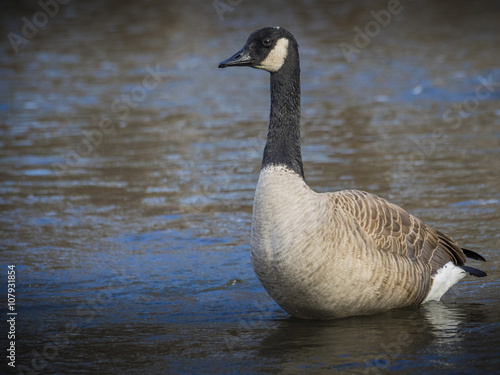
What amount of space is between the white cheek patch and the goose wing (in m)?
1.18

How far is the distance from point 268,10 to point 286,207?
23.4 m

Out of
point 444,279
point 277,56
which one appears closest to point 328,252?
point 444,279

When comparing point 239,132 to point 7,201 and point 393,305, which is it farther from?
point 393,305

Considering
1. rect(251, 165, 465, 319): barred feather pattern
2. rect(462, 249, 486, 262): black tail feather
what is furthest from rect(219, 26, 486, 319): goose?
rect(462, 249, 486, 262): black tail feather

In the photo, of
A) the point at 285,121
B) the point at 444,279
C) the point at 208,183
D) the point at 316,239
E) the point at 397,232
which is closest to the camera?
the point at 316,239

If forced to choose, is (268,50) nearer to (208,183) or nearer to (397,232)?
(397,232)

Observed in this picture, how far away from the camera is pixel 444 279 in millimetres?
6867

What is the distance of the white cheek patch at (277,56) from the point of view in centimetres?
649

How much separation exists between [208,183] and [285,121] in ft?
15.1

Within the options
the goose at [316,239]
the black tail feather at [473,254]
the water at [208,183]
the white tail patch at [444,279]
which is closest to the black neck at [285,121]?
the goose at [316,239]

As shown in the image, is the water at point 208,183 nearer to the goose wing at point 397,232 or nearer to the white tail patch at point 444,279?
the white tail patch at point 444,279

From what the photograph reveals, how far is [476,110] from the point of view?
14.6 metres

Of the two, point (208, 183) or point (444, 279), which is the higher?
point (444, 279)

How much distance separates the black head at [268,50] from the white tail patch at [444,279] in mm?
2240
